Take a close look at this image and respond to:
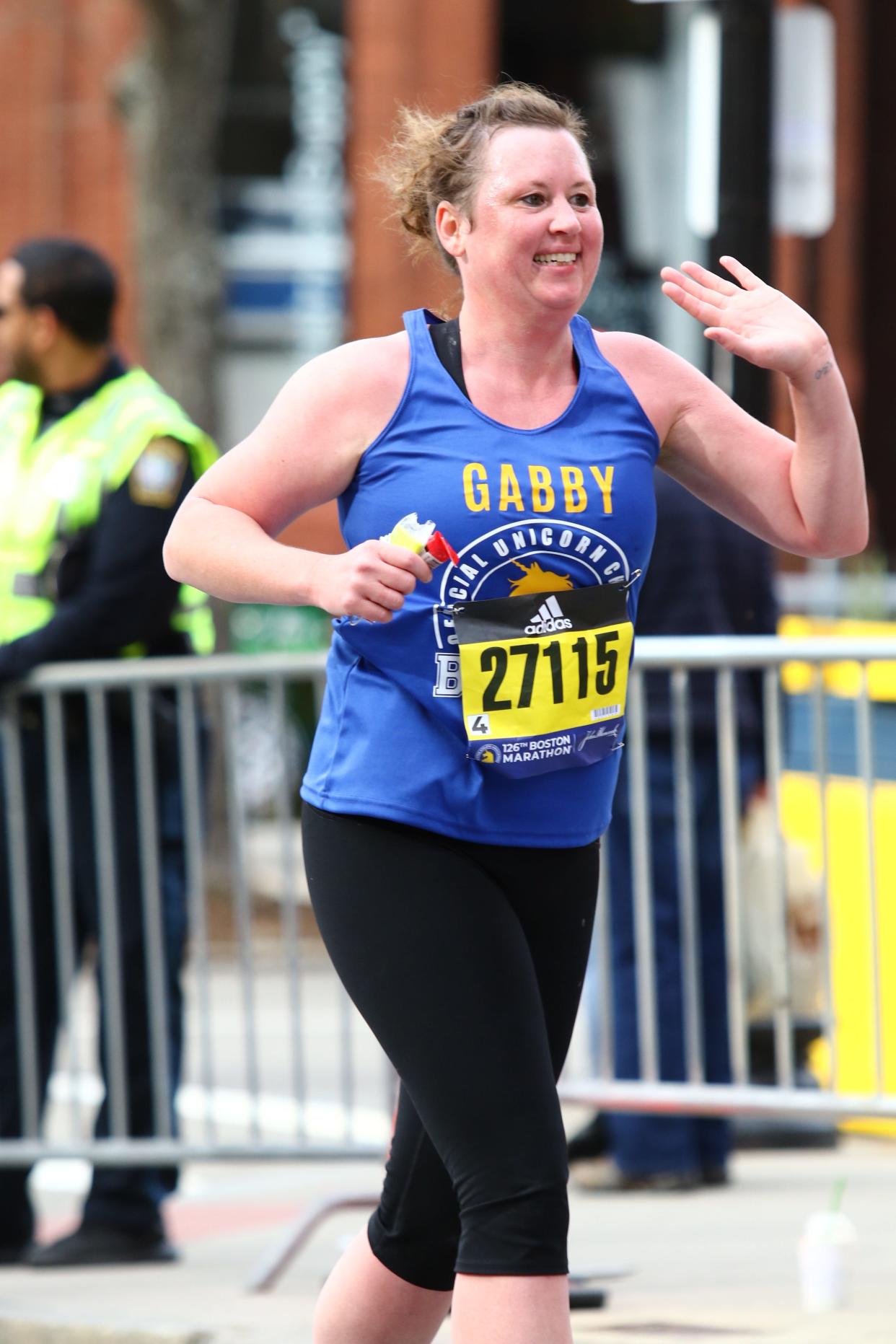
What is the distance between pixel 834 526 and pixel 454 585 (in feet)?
1.96

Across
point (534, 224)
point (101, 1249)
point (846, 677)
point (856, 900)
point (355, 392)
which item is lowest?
point (101, 1249)

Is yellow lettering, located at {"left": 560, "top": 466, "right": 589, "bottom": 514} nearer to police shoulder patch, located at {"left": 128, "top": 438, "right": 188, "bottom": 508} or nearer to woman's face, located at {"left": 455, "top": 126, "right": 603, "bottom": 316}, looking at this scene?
woman's face, located at {"left": 455, "top": 126, "right": 603, "bottom": 316}

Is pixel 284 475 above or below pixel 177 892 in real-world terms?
above

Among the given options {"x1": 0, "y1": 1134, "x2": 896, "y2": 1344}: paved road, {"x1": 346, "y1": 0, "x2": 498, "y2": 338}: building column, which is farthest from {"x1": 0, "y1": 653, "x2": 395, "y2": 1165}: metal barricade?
{"x1": 346, "y1": 0, "x2": 498, "y2": 338}: building column

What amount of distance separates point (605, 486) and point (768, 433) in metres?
0.39

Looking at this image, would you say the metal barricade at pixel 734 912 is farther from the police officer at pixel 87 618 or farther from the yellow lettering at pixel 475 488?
the yellow lettering at pixel 475 488

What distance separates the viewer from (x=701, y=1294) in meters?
4.65

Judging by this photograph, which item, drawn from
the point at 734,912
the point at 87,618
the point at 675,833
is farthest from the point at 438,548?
the point at 675,833

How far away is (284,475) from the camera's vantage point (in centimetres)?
303

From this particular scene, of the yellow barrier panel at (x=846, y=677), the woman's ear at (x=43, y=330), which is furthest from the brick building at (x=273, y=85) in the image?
the woman's ear at (x=43, y=330)

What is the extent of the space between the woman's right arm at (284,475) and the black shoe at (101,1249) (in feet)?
7.99

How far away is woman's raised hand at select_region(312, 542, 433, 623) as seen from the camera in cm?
271

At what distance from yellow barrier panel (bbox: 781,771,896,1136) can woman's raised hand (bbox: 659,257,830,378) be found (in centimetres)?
341

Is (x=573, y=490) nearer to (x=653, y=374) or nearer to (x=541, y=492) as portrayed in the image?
(x=541, y=492)
